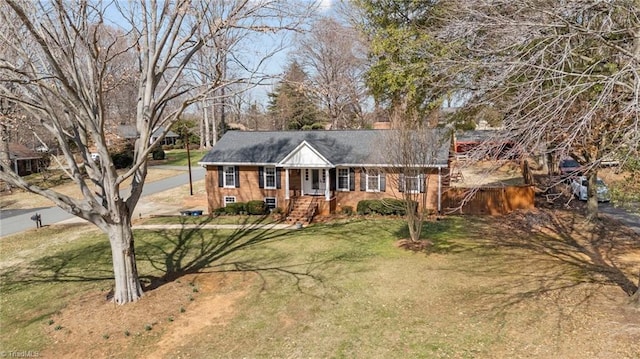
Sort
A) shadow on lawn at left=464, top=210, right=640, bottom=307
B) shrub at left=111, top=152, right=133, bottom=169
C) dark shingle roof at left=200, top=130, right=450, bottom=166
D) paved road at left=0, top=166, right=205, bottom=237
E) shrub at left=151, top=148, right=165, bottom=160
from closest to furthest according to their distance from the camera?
shadow on lawn at left=464, top=210, right=640, bottom=307
paved road at left=0, top=166, right=205, bottom=237
dark shingle roof at left=200, top=130, right=450, bottom=166
shrub at left=111, top=152, right=133, bottom=169
shrub at left=151, top=148, right=165, bottom=160

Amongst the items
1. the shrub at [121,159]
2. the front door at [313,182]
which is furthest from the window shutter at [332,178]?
the shrub at [121,159]

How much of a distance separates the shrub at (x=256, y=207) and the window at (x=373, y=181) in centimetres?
589

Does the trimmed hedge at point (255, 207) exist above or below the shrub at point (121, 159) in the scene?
below

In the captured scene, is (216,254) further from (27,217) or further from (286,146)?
(27,217)

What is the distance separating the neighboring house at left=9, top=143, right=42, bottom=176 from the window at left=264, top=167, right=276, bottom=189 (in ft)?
98.9

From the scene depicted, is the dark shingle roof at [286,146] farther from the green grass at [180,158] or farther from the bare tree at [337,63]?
the green grass at [180,158]

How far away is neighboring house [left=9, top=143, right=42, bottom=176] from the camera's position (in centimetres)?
4066

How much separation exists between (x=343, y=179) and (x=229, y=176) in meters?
6.77

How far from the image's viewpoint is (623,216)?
1911 centimetres

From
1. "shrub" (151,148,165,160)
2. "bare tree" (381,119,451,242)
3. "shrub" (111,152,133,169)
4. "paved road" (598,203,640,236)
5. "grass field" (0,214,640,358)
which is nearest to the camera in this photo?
"grass field" (0,214,640,358)

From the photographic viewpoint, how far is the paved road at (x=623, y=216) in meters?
17.4

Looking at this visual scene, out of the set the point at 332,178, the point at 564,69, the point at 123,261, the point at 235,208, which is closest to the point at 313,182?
the point at 332,178

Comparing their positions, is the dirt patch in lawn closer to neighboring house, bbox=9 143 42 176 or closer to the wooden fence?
the wooden fence

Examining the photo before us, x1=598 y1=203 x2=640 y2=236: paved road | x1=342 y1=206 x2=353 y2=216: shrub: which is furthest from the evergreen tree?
x1=598 y1=203 x2=640 y2=236: paved road
